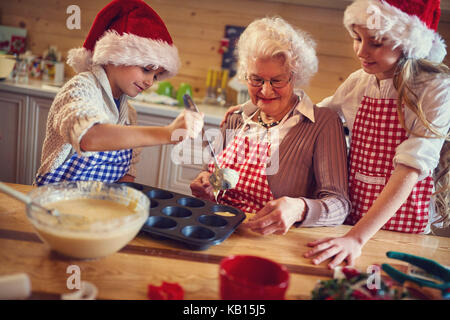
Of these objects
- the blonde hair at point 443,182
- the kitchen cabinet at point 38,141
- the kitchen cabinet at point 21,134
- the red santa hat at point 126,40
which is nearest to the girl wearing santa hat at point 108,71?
the red santa hat at point 126,40

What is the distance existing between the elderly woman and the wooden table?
0.99ft

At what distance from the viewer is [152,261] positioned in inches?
36.1

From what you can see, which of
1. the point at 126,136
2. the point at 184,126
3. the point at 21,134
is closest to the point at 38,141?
the point at 21,134

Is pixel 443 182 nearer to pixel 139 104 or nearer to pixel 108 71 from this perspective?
pixel 108 71

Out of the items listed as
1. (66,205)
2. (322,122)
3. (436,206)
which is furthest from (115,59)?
(436,206)

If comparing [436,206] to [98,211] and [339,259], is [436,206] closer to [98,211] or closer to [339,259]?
[339,259]

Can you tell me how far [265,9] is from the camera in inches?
121

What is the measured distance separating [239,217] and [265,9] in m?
2.35

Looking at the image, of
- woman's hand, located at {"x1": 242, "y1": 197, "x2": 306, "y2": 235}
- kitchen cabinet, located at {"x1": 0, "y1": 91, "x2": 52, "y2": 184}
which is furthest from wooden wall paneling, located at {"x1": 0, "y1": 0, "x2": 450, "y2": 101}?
woman's hand, located at {"x1": 242, "y1": 197, "x2": 306, "y2": 235}

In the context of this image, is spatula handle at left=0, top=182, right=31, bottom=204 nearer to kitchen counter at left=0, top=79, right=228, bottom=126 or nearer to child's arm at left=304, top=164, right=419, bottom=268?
child's arm at left=304, top=164, right=419, bottom=268

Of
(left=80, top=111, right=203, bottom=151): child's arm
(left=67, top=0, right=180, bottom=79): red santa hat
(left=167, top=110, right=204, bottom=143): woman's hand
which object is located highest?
(left=67, top=0, right=180, bottom=79): red santa hat

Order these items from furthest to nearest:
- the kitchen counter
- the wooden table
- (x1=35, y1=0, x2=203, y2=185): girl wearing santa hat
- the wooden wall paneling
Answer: the wooden wall paneling → the kitchen counter → (x1=35, y1=0, x2=203, y2=185): girl wearing santa hat → the wooden table

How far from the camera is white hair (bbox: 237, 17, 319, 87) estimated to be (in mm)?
1448

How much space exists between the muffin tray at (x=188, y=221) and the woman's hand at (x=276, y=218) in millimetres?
50
